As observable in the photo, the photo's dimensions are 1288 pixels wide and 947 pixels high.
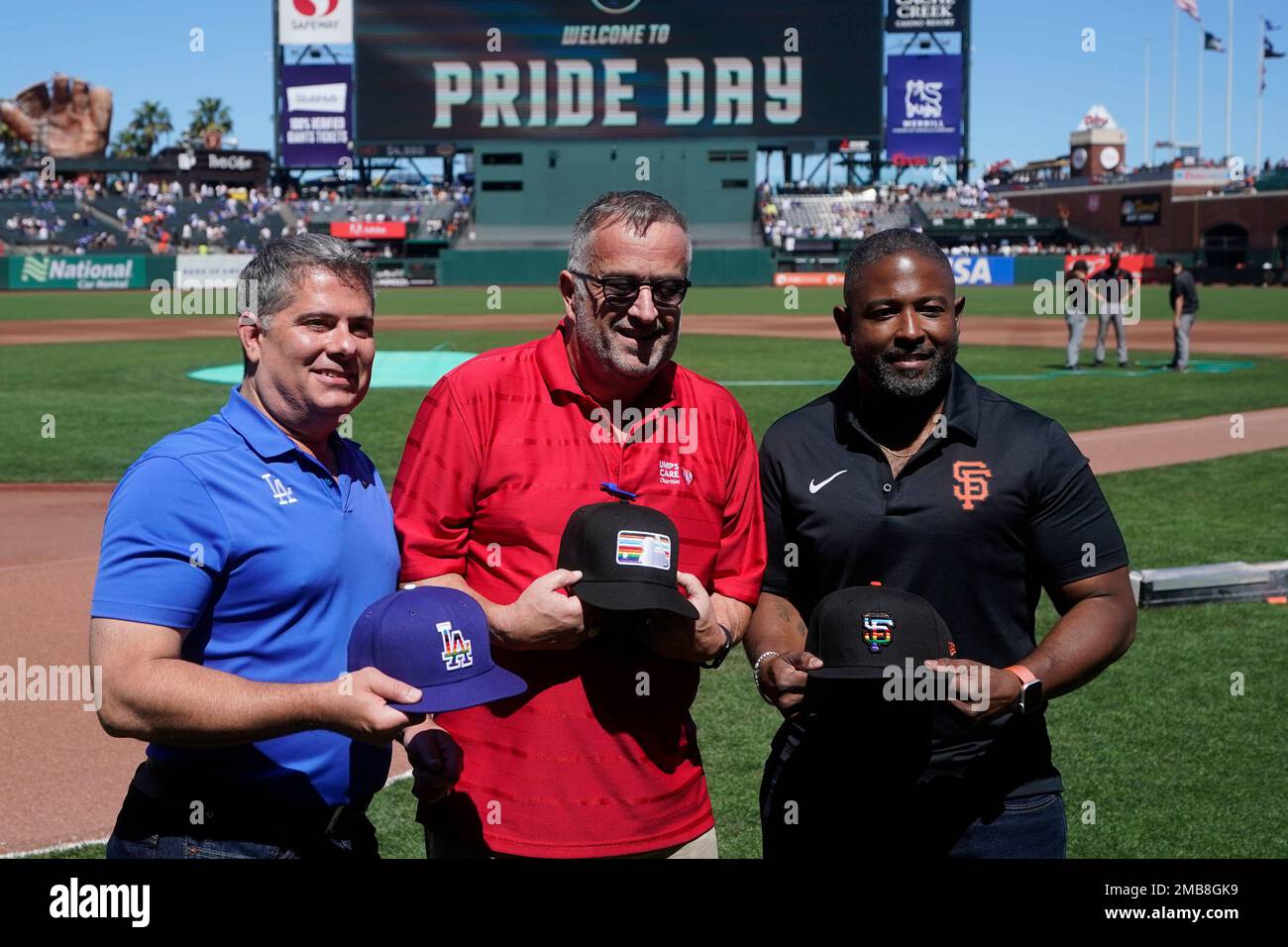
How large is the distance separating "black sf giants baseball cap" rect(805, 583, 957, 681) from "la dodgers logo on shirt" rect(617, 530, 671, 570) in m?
0.42

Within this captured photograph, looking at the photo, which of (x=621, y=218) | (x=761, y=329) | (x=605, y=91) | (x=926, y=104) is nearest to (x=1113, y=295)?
(x=761, y=329)

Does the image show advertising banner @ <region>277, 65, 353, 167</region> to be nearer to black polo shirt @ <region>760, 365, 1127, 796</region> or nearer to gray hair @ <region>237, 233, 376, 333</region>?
gray hair @ <region>237, 233, 376, 333</region>

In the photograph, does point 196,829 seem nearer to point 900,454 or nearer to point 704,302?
→ point 900,454

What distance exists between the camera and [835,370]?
23.0 m

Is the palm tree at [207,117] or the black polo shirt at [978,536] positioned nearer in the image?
the black polo shirt at [978,536]

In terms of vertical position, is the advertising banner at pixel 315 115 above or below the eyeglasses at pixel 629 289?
above

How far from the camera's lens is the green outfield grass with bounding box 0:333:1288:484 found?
48.0 feet

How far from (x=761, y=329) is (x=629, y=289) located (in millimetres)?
32033

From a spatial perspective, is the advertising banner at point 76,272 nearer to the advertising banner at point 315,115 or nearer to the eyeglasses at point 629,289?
the advertising banner at point 315,115

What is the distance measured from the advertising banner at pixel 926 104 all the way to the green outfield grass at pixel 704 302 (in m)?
17.2

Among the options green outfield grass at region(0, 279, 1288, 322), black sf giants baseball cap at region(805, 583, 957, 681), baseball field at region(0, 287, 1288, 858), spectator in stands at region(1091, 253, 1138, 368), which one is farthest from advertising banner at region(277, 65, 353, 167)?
black sf giants baseball cap at region(805, 583, 957, 681)

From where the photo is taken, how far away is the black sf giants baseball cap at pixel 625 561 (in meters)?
2.73

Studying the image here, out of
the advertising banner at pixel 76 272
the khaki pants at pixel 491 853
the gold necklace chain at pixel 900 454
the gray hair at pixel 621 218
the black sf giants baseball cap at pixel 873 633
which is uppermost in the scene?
the advertising banner at pixel 76 272

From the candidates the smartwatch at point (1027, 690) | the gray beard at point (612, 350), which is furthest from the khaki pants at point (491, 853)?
the gray beard at point (612, 350)
